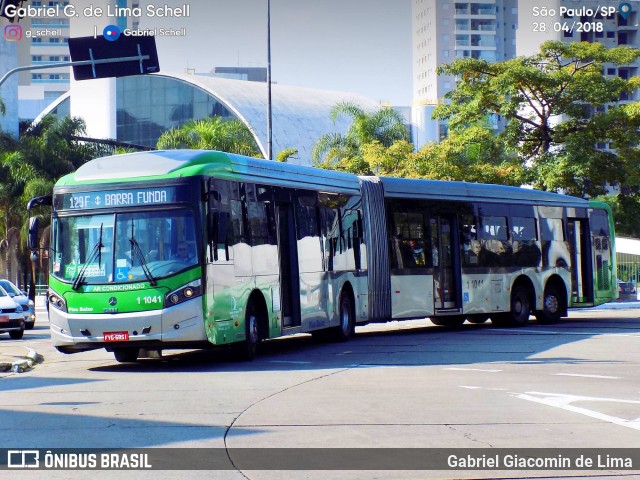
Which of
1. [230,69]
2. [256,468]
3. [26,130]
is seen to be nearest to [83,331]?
[256,468]

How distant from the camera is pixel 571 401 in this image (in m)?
13.0

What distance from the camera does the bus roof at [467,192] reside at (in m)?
26.1

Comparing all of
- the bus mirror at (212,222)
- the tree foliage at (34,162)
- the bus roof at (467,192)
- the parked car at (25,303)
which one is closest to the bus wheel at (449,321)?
the bus roof at (467,192)

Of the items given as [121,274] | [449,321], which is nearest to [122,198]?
[121,274]

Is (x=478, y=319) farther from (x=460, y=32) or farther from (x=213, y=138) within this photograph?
(x=460, y=32)

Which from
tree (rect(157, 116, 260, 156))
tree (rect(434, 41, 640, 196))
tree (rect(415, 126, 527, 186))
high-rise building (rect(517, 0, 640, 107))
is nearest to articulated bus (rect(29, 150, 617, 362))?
tree (rect(434, 41, 640, 196))

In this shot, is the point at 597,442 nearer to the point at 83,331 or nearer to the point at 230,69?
the point at 83,331

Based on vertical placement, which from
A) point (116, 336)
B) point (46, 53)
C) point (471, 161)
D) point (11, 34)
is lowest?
point (116, 336)

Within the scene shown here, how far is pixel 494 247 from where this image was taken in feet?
92.8

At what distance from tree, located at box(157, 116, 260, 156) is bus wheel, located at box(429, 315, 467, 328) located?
80.4 ft

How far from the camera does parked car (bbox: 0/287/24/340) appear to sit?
29.9m

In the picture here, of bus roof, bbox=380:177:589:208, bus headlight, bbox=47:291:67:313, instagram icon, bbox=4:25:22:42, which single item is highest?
instagram icon, bbox=4:25:22:42

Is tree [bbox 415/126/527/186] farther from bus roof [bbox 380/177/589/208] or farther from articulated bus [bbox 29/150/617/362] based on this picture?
articulated bus [bbox 29/150/617/362]

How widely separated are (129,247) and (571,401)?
24.5 ft
